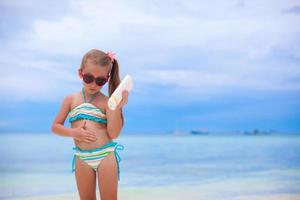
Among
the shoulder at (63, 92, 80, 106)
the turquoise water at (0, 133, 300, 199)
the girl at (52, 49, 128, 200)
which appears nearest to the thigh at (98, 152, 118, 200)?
the girl at (52, 49, 128, 200)

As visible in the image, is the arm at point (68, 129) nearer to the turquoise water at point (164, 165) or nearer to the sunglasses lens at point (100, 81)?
the sunglasses lens at point (100, 81)

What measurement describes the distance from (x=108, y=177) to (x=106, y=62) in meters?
0.41

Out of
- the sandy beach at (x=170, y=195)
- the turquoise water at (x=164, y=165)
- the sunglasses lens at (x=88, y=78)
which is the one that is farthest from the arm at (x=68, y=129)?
the turquoise water at (x=164, y=165)

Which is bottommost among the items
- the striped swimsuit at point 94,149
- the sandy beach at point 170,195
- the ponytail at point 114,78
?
the sandy beach at point 170,195

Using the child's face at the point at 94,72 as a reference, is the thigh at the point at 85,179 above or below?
below

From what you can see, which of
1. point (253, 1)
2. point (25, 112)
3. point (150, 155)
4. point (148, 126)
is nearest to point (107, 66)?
point (253, 1)

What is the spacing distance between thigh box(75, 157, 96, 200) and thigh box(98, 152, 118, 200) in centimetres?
4

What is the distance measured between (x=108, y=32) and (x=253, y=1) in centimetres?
111

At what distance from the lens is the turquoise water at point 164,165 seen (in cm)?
373

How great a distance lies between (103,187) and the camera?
1804 mm

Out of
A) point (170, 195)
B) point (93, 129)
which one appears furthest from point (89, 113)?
point (170, 195)

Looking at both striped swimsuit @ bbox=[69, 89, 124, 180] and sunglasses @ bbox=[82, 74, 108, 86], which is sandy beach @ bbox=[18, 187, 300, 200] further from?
sunglasses @ bbox=[82, 74, 108, 86]

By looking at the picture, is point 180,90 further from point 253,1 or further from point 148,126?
point 253,1

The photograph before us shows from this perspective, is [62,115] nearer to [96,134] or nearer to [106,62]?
[96,134]
